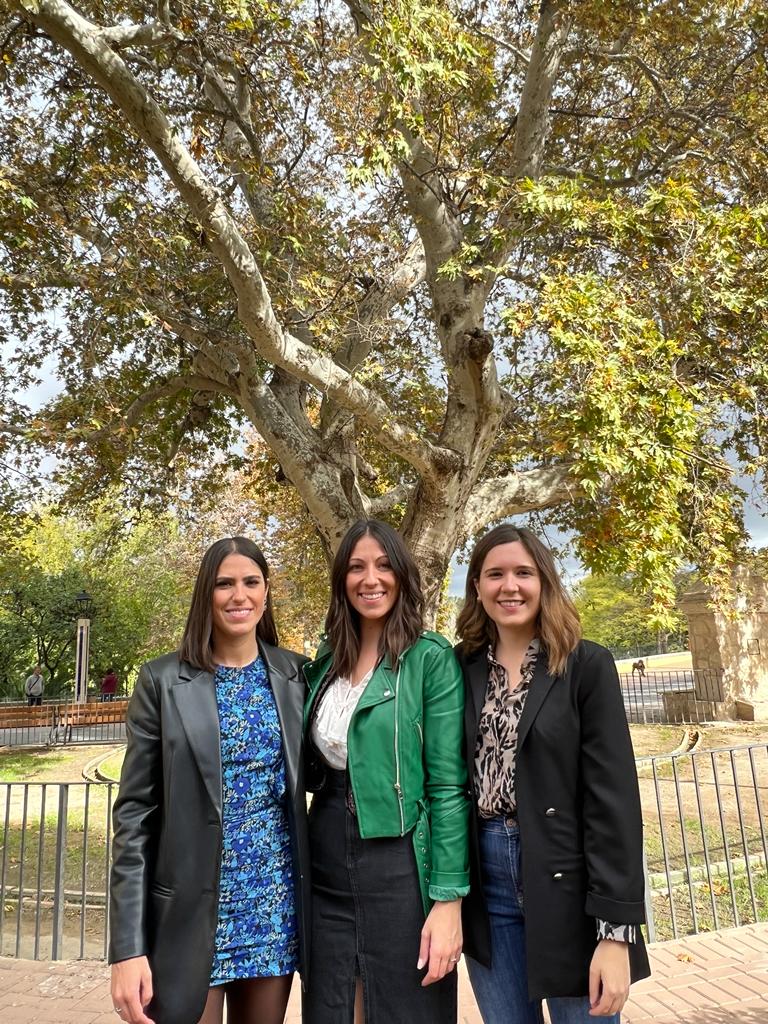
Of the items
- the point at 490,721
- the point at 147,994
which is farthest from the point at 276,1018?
the point at 490,721

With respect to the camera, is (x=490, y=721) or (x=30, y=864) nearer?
(x=490, y=721)

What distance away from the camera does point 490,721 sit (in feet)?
7.68

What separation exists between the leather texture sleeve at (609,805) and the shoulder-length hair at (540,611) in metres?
0.12

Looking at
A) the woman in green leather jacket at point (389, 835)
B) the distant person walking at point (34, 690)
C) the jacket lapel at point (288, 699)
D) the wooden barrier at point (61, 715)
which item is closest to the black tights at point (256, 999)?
the woman in green leather jacket at point (389, 835)

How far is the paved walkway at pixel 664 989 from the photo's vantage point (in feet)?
12.6

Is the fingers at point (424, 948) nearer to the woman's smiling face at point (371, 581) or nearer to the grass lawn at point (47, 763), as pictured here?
the woman's smiling face at point (371, 581)

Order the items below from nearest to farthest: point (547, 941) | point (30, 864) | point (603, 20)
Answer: point (547, 941)
point (603, 20)
point (30, 864)

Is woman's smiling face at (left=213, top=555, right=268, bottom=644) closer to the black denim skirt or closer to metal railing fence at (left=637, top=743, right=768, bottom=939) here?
Answer: the black denim skirt

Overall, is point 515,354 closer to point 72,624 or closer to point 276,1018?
point 276,1018

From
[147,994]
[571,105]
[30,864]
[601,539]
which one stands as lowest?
[30,864]

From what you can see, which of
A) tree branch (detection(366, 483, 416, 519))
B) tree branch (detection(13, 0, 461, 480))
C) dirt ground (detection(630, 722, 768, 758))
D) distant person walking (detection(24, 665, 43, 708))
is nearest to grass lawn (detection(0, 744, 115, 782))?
distant person walking (detection(24, 665, 43, 708))

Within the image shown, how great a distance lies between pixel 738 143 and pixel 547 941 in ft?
32.9

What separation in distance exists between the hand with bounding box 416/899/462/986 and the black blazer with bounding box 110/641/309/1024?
1.30 feet

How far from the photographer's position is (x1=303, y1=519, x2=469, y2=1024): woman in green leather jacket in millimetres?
2182
